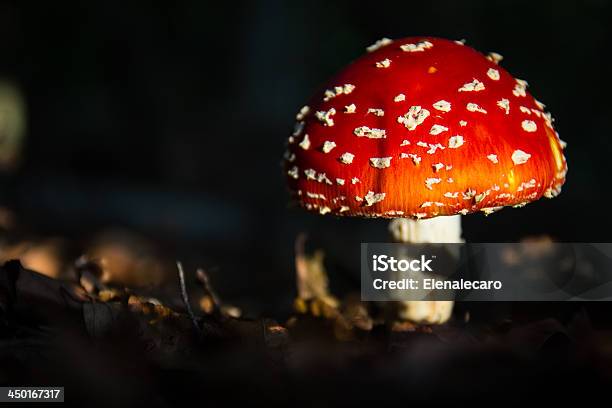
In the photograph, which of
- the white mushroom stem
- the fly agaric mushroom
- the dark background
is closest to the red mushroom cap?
the fly agaric mushroom

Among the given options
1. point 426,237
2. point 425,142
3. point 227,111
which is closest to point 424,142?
point 425,142

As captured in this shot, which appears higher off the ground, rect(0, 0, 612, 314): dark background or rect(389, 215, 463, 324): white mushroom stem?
rect(0, 0, 612, 314): dark background

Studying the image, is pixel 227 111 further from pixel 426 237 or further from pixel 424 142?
pixel 424 142

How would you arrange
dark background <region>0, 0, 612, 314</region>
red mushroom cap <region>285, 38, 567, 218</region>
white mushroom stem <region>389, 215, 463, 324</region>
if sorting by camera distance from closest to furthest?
red mushroom cap <region>285, 38, 567, 218</region> → white mushroom stem <region>389, 215, 463, 324</region> → dark background <region>0, 0, 612, 314</region>

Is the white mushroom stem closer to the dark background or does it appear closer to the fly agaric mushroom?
the fly agaric mushroom

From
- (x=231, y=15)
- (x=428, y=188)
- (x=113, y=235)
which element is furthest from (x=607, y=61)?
(x=231, y=15)

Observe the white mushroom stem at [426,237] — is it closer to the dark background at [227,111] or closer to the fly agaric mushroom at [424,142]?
the fly agaric mushroom at [424,142]
